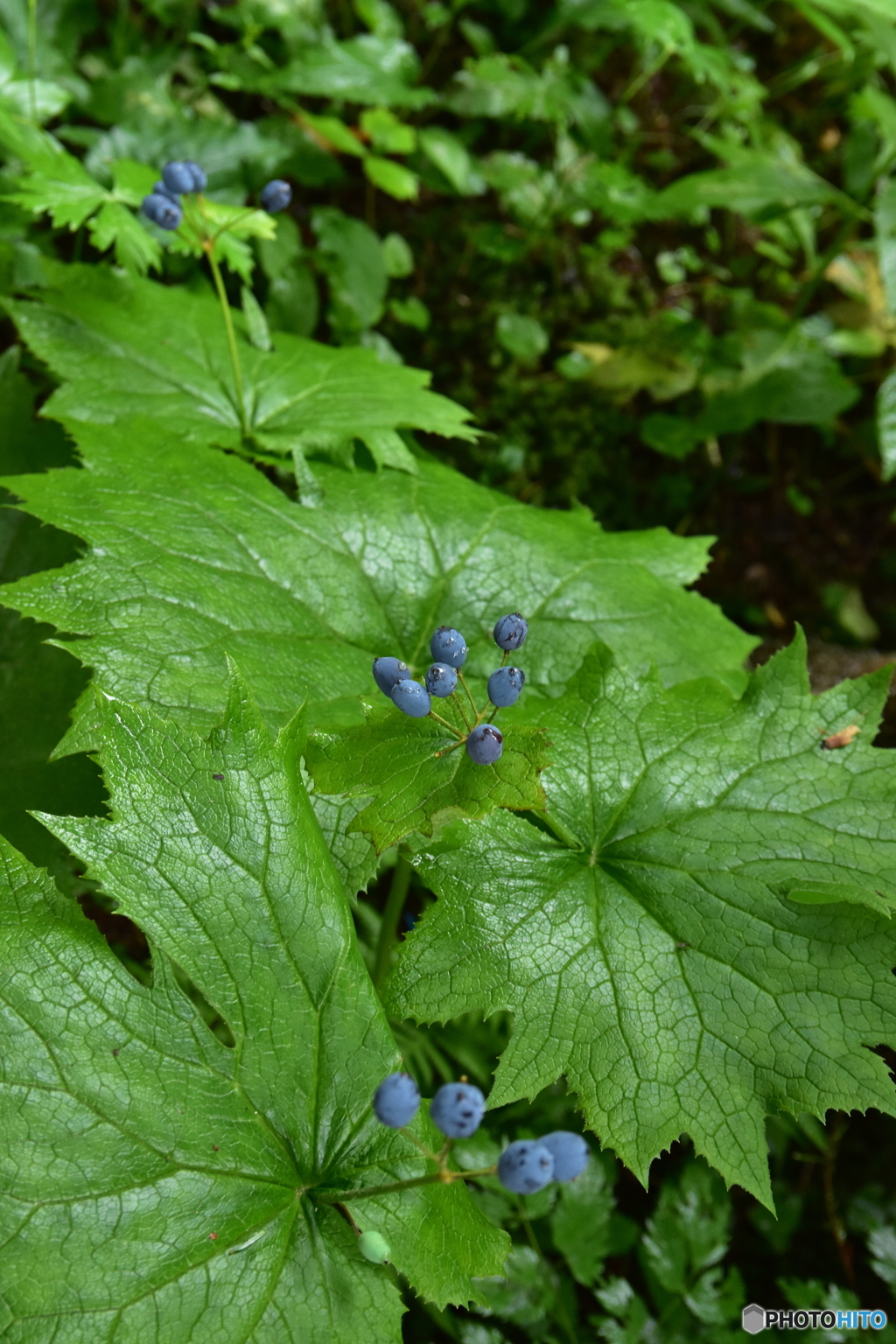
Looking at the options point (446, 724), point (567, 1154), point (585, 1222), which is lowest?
point (585, 1222)

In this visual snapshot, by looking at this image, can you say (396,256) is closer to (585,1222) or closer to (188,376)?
(188,376)

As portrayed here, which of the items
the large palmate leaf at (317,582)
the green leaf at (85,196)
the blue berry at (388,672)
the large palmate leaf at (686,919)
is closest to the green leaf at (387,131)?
the green leaf at (85,196)

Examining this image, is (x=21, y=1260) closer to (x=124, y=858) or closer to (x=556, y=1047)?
(x=124, y=858)

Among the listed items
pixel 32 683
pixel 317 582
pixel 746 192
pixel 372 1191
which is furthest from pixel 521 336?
pixel 372 1191

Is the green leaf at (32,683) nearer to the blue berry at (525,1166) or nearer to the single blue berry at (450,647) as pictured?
the single blue berry at (450,647)

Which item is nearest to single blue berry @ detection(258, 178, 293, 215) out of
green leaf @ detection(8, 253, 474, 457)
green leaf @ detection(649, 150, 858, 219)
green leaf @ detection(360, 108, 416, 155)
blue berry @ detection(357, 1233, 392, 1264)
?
green leaf @ detection(8, 253, 474, 457)

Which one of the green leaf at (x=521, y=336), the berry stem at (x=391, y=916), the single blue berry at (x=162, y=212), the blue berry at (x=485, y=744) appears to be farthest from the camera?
the green leaf at (x=521, y=336)
